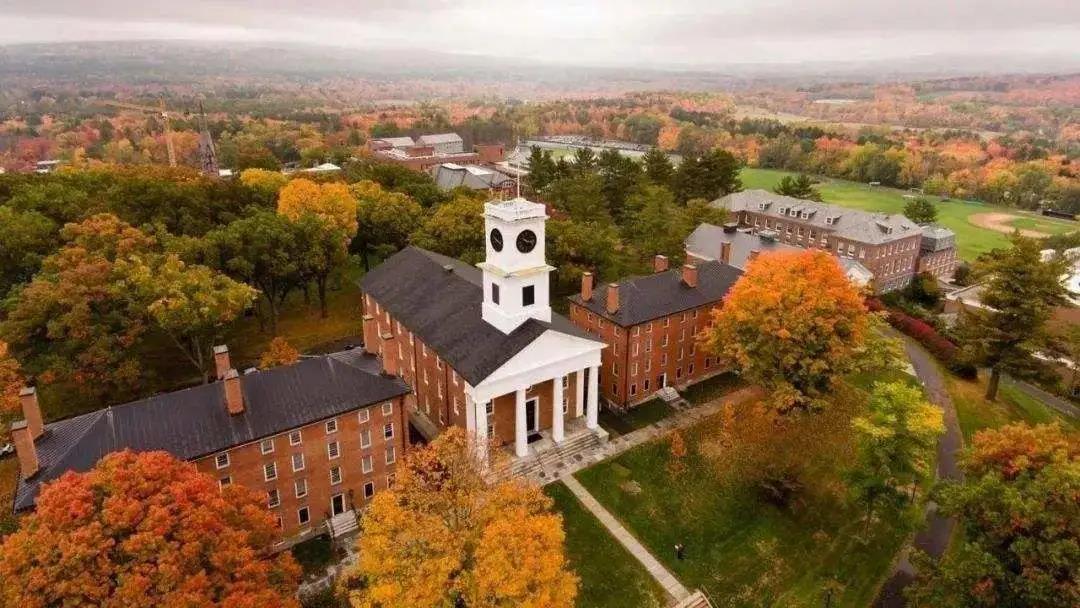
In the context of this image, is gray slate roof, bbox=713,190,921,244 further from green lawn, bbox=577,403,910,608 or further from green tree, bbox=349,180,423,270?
green lawn, bbox=577,403,910,608

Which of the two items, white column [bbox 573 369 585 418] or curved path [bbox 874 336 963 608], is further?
white column [bbox 573 369 585 418]

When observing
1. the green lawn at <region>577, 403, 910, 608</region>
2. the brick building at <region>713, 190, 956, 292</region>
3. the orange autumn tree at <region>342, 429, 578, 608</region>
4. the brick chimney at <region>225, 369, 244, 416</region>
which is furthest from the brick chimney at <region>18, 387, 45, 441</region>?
the brick building at <region>713, 190, 956, 292</region>

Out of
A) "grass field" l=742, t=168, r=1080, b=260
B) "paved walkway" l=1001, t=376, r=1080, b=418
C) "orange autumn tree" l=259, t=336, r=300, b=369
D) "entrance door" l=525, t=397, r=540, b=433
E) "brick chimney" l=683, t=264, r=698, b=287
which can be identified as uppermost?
"brick chimney" l=683, t=264, r=698, b=287

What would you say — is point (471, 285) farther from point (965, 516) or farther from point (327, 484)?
point (965, 516)

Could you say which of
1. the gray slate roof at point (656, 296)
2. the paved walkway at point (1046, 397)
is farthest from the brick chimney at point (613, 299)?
the paved walkway at point (1046, 397)

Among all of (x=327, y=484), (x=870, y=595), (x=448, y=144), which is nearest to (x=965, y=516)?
(x=870, y=595)

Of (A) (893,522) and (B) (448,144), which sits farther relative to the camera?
(B) (448,144)

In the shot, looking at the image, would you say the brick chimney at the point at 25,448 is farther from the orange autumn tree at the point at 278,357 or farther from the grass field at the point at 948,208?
the grass field at the point at 948,208

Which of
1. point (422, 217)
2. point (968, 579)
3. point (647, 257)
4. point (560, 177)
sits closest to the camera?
point (968, 579)
